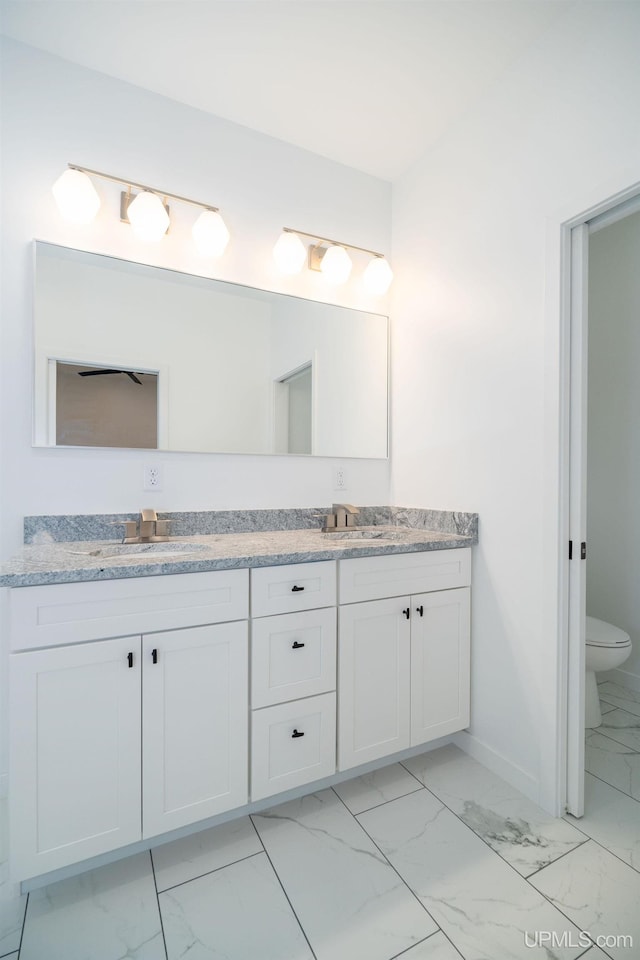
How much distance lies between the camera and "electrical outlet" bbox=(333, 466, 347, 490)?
7.07 ft

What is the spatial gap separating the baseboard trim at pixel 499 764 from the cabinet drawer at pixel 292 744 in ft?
2.10

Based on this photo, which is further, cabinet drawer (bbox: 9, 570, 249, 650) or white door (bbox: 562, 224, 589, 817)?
white door (bbox: 562, 224, 589, 817)

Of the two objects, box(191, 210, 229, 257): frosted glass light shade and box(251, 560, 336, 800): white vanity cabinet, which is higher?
box(191, 210, 229, 257): frosted glass light shade

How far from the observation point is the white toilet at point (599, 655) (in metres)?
1.94

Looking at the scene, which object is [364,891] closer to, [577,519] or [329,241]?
[577,519]

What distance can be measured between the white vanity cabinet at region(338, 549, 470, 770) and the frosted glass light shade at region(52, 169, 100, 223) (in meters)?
1.51

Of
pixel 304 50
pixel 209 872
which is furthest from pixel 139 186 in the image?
pixel 209 872

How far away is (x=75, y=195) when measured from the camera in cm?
158

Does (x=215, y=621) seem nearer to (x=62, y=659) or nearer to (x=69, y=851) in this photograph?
(x=62, y=659)

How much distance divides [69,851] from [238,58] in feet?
8.07

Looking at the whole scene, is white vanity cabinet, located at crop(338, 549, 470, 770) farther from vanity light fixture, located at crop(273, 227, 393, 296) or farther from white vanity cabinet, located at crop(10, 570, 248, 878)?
vanity light fixture, located at crop(273, 227, 393, 296)

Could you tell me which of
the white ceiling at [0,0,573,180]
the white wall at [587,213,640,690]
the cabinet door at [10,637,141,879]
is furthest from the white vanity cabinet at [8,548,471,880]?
the white ceiling at [0,0,573,180]

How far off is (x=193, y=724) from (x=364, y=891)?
2.02ft

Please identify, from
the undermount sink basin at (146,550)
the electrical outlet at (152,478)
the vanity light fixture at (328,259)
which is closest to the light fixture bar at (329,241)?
the vanity light fixture at (328,259)
